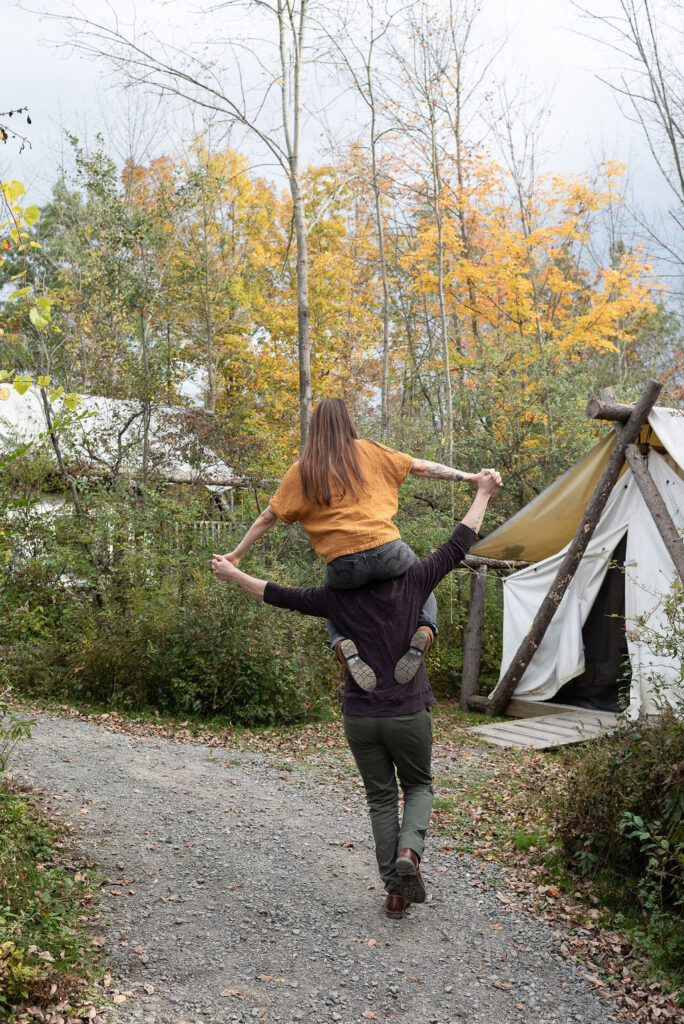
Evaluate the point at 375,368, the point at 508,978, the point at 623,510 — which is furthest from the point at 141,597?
the point at 375,368

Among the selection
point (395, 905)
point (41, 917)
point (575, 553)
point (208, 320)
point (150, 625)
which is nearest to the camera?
point (41, 917)

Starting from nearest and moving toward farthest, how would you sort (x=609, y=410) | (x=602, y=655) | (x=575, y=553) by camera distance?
(x=609, y=410), (x=575, y=553), (x=602, y=655)

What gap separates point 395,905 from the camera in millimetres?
3924

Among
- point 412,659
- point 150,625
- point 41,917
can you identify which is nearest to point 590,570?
point 150,625

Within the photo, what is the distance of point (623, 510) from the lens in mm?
9297

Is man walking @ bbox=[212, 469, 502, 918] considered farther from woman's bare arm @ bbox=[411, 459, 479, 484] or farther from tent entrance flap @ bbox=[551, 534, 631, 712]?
tent entrance flap @ bbox=[551, 534, 631, 712]

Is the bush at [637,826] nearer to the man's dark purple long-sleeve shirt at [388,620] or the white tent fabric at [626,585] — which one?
the man's dark purple long-sleeve shirt at [388,620]

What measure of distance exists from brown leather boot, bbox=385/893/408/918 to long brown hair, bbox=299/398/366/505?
182 cm

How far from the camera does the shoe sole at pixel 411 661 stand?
3678 millimetres

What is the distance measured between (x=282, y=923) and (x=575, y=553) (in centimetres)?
634

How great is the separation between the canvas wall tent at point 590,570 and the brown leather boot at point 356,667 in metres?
5.31

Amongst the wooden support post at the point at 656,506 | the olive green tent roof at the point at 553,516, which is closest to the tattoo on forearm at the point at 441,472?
the wooden support post at the point at 656,506

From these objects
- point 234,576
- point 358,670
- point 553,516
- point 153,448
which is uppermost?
point 153,448

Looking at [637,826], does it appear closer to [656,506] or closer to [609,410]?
[656,506]
